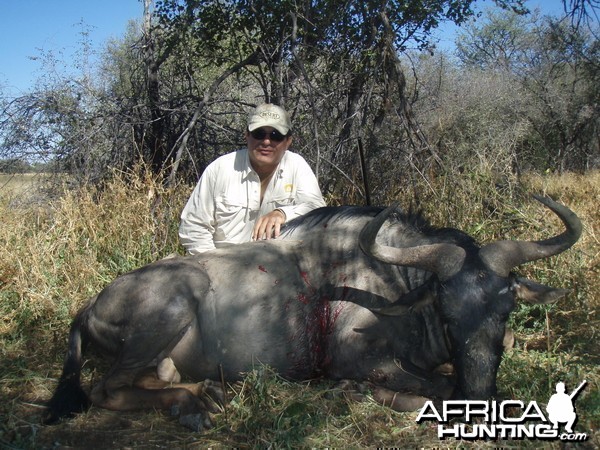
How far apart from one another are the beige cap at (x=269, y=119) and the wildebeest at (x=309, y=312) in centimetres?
97

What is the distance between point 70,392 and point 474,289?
2434 mm

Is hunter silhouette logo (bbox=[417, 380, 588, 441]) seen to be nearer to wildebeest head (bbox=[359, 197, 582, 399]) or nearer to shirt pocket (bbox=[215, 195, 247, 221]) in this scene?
wildebeest head (bbox=[359, 197, 582, 399])

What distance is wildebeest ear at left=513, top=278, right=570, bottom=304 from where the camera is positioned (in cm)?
337

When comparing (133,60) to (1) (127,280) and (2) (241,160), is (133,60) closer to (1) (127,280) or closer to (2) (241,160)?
(2) (241,160)

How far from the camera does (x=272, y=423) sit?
10.7 ft

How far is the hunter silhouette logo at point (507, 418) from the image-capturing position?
2.94 metres

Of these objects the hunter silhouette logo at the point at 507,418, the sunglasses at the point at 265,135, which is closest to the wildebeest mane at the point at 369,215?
the sunglasses at the point at 265,135

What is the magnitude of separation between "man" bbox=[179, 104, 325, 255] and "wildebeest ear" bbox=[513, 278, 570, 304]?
175 cm

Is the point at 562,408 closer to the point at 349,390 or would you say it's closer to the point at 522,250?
the point at 522,250

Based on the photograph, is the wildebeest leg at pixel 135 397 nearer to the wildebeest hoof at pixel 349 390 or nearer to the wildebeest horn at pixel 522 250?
the wildebeest hoof at pixel 349 390

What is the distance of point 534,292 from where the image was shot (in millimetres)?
3408

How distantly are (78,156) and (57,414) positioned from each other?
405cm

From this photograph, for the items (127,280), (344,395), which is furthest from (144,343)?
(344,395)

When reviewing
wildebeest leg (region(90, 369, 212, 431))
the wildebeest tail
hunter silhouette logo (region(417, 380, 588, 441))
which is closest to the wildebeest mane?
hunter silhouette logo (region(417, 380, 588, 441))
